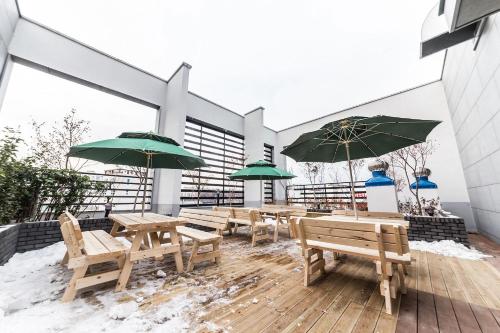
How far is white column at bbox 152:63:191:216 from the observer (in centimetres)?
582

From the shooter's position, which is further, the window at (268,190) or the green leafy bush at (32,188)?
the window at (268,190)

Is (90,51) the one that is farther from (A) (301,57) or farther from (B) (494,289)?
(B) (494,289)

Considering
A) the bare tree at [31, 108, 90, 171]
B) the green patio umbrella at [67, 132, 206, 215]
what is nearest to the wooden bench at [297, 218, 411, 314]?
the green patio umbrella at [67, 132, 206, 215]

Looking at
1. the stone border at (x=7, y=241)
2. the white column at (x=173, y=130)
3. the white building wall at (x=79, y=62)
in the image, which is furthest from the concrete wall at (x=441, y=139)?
the stone border at (x=7, y=241)

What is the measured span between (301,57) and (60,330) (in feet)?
29.4

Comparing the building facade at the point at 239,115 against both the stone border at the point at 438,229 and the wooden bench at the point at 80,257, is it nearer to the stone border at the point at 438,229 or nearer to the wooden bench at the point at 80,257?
the stone border at the point at 438,229

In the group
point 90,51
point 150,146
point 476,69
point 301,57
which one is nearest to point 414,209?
point 476,69

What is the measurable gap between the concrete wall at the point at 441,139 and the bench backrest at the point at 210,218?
7.73 metres

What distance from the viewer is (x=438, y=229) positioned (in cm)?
413

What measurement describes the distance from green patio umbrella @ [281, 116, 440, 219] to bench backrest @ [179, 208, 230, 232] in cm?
183

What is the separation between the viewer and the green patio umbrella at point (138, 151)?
2516 mm

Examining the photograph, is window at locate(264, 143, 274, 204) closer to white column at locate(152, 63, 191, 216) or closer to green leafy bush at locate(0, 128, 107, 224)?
white column at locate(152, 63, 191, 216)

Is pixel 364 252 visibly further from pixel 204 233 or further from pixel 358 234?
pixel 204 233

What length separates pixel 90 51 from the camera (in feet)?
18.1
